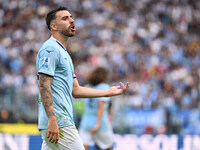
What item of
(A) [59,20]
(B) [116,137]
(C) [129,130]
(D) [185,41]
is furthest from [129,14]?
(A) [59,20]

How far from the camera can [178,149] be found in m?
9.56

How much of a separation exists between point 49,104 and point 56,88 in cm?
21

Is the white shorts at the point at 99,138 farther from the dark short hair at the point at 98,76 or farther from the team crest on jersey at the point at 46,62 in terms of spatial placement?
the team crest on jersey at the point at 46,62

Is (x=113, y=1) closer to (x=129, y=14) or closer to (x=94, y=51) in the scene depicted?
(x=129, y=14)

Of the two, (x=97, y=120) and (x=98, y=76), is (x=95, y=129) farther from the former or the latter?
(x=98, y=76)

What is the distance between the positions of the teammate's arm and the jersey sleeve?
52mm

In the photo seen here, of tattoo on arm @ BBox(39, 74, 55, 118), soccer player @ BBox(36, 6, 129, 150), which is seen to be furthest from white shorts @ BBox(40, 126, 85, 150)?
tattoo on arm @ BBox(39, 74, 55, 118)

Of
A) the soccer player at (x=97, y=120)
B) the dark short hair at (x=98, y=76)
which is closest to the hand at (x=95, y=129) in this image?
the soccer player at (x=97, y=120)

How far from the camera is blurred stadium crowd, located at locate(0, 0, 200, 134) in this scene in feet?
51.9

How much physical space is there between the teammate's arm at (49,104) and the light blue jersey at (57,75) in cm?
7

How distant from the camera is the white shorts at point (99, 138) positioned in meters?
8.07

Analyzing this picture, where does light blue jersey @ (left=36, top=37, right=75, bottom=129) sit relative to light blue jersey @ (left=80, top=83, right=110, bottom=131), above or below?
above

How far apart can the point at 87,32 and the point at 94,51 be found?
1.27 m

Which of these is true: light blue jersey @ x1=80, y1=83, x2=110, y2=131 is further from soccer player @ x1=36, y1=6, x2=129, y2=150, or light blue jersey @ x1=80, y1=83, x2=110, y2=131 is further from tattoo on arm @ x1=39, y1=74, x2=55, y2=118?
tattoo on arm @ x1=39, y1=74, x2=55, y2=118
